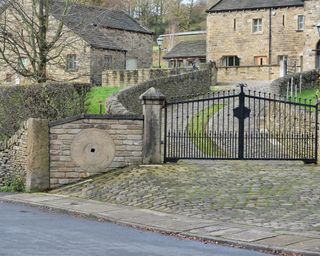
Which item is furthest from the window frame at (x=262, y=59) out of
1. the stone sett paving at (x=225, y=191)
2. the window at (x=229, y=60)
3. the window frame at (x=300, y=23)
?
the stone sett paving at (x=225, y=191)

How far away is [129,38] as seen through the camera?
55.3m

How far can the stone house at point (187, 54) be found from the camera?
64.2m

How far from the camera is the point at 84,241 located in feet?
33.2

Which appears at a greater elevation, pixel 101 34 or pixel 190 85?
pixel 101 34

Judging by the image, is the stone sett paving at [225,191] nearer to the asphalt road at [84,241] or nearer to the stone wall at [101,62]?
the asphalt road at [84,241]

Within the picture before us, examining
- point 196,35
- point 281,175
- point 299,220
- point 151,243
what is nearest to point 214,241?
point 151,243

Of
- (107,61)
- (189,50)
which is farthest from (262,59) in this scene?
(107,61)

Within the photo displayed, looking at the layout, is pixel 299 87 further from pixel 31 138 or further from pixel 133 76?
pixel 31 138

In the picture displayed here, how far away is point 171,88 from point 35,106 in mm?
13219

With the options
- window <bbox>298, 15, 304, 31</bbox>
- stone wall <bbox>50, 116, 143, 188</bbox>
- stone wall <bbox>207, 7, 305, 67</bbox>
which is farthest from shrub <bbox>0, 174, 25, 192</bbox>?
window <bbox>298, 15, 304, 31</bbox>

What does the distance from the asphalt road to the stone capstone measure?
473 centimetres

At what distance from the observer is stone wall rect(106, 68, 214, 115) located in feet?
96.4

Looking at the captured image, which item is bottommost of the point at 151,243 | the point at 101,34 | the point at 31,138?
the point at 151,243

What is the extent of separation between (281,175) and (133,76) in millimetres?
25175
